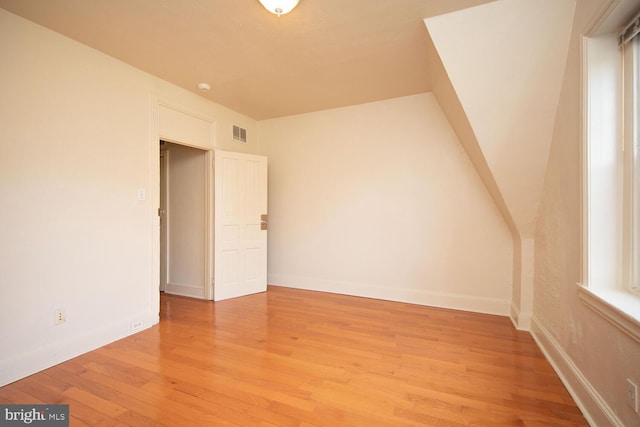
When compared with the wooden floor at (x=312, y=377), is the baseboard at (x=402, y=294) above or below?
above

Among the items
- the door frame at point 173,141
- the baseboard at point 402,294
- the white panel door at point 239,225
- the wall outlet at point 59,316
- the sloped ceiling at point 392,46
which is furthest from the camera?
the white panel door at point 239,225

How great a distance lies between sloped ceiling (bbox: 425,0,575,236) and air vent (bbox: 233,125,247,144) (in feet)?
9.75

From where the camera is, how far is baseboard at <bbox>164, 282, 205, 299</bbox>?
3.90 m

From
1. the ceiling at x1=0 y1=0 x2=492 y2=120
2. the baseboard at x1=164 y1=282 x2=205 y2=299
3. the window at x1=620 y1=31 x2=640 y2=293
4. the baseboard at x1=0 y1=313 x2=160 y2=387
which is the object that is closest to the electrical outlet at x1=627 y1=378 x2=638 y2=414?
the window at x1=620 y1=31 x2=640 y2=293

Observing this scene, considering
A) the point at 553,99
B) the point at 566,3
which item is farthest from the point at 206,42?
the point at 553,99

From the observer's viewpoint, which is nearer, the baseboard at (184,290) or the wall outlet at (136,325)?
the wall outlet at (136,325)

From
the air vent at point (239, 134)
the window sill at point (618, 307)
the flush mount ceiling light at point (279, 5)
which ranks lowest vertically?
the window sill at point (618, 307)

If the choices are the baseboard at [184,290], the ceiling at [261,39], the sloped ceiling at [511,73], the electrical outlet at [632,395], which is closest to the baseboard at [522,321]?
the sloped ceiling at [511,73]

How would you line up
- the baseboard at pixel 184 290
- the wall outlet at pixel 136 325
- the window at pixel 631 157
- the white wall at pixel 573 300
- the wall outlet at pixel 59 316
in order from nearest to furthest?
the white wall at pixel 573 300
the window at pixel 631 157
the wall outlet at pixel 59 316
the wall outlet at pixel 136 325
the baseboard at pixel 184 290

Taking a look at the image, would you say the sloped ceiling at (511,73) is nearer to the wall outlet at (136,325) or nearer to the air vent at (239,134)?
the air vent at (239,134)

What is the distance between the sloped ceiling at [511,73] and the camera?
1.94 metres

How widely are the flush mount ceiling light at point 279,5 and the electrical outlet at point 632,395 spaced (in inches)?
110

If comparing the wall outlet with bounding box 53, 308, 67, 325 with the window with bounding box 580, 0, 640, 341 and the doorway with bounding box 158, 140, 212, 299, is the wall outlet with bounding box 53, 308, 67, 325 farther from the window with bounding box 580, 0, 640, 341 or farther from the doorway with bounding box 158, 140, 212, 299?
the window with bounding box 580, 0, 640, 341

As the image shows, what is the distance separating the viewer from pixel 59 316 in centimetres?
227
